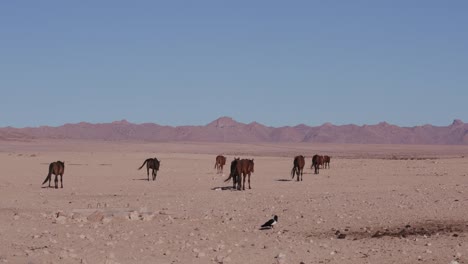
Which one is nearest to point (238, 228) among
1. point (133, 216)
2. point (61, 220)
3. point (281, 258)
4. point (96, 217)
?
point (133, 216)

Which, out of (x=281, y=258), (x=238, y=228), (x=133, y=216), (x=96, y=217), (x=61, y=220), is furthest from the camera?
(x=133, y=216)

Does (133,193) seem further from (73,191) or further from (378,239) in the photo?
(378,239)

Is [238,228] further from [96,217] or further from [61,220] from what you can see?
[61,220]

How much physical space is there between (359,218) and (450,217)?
2.22 metres

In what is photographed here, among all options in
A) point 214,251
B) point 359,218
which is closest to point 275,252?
point 214,251

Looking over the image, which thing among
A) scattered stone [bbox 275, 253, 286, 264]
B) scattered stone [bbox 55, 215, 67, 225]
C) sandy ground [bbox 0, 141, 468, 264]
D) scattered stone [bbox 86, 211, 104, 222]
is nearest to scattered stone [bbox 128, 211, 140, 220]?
sandy ground [bbox 0, 141, 468, 264]

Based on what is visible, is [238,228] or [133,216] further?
[133,216]

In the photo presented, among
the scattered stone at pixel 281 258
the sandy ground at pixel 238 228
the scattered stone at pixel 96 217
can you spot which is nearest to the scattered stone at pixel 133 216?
the sandy ground at pixel 238 228

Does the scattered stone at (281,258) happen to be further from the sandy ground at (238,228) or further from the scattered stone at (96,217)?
the scattered stone at (96,217)

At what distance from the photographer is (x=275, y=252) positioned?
1249cm

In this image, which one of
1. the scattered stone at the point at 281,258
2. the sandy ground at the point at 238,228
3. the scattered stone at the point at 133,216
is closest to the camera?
the scattered stone at the point at 281,258

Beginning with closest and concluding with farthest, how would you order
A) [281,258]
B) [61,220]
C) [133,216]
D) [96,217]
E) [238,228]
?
[281,258] < [238,228] < [61,220] < [96,217] < [133,216]

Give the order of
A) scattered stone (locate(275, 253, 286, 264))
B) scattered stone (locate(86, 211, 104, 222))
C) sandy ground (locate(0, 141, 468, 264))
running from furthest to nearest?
scattered stone (locate(86, 211, 104, 222))
sandy ground (locate(0, 141, 468, 264))
scattered stone (locate(275, 253, 286, 264))

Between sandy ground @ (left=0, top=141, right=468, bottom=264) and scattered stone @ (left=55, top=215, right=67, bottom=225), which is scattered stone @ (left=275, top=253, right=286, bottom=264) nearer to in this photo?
sandy ground @ (left=0, top=141, right=468, bottom=264)
